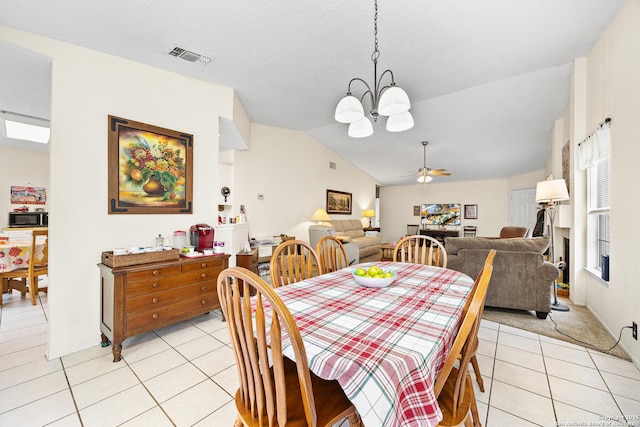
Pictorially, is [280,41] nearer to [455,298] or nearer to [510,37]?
[510,37]

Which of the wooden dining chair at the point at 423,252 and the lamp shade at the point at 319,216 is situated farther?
the lamp shade at the point at 319,216

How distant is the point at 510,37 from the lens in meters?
2.51

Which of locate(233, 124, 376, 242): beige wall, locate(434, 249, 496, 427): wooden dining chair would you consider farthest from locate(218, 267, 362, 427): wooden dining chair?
locate(233, 124, 376, 242): beige wall

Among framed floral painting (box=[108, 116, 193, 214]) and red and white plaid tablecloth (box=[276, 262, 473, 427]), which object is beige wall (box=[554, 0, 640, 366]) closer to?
red and white plaid tablecloth (box=[276, 262, 473, 427])

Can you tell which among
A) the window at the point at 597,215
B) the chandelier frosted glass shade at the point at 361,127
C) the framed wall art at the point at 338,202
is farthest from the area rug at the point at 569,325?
the framed wall art at the point at 338,202

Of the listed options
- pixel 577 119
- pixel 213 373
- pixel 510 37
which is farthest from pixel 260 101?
pixel 577 119

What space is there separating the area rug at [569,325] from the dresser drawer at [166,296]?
3.04m

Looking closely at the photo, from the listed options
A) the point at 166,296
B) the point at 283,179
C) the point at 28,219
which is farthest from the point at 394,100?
the point at 28,219

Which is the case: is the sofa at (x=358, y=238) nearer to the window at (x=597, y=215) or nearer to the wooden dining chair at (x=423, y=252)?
the wooden dining chair at (x=423, y=252)

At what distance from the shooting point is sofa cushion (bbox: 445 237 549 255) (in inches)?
110

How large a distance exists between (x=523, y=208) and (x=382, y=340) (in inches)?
339

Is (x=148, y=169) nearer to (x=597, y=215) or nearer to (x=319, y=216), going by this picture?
(x=319, y=216)

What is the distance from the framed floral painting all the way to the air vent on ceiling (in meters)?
0.73

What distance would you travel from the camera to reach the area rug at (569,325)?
2.22 m
